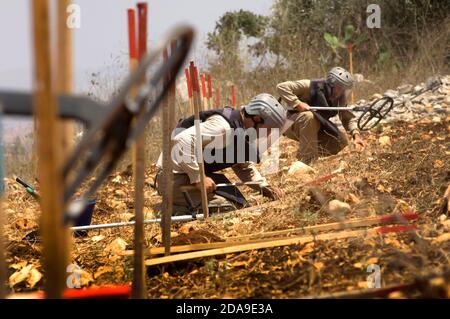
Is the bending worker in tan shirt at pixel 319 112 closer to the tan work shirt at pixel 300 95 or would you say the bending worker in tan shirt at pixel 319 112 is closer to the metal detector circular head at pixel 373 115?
the tan work shirt at pixel 300 95

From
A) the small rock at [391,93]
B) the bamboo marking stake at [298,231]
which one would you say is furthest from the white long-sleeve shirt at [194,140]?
the small rock at [391,93]

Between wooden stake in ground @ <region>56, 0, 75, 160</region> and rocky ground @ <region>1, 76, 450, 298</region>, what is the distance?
1.39m

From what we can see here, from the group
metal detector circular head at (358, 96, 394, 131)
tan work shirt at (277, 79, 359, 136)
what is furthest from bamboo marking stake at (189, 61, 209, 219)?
metal detector circular head at (358, 96, 394, 131)

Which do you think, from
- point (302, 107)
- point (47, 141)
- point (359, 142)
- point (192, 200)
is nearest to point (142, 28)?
point (47, 141)

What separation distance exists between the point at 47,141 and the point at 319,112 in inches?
255

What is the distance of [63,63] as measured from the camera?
5.53 ft

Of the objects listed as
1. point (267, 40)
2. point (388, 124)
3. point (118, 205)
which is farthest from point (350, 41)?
point (118, 205)

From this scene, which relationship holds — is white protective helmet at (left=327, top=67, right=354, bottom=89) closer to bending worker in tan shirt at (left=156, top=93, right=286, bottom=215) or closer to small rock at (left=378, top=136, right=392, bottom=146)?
small rock at (left=378, top=136, right=392, bottom=146)

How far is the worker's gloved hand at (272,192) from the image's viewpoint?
5625 millimetres

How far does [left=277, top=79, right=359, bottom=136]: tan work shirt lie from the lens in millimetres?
7621

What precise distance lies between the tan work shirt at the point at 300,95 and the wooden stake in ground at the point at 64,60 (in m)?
5.92
